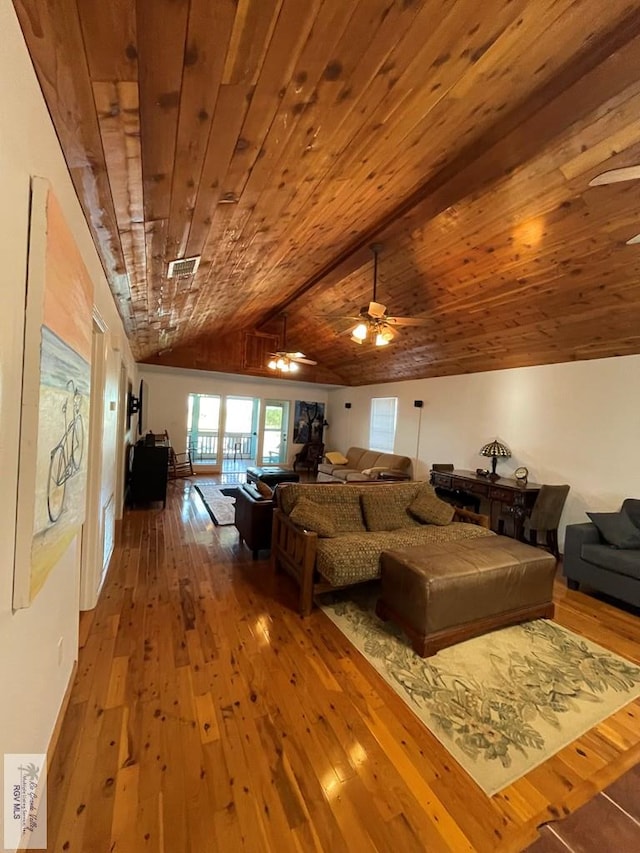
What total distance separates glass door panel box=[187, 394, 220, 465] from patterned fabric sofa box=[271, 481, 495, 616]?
5797mm

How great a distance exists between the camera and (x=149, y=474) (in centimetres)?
546

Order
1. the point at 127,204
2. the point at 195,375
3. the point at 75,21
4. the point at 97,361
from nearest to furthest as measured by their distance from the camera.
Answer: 1. the point at 75,21
2. the point at 127,204
3. the point at 97,361
4. the point at 195,375

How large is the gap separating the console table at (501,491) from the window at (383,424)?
2.51 meters

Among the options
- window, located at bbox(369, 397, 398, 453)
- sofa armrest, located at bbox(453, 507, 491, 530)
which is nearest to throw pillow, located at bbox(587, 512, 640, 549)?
sofa armrest, located at bbox(453, 507, 491, 530)

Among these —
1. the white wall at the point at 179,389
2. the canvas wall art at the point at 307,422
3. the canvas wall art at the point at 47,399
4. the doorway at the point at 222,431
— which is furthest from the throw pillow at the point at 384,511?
the canvas wall art at the point at 307,422

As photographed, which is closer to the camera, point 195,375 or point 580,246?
point 580,246

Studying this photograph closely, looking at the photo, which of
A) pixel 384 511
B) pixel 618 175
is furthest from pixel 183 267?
pixel 384 511

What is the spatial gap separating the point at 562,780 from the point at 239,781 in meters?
1.41

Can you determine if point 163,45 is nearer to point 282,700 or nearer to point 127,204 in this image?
point 127,204

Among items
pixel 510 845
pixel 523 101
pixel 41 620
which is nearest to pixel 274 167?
pixel 523 101

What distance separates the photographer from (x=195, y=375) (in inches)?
329

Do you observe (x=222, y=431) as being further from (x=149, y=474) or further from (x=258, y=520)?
(x=258, y=520)

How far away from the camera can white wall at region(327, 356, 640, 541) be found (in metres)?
3.94

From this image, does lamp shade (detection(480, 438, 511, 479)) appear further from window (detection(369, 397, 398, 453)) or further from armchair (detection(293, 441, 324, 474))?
armchair (detection(293, 441, 324, 474))
